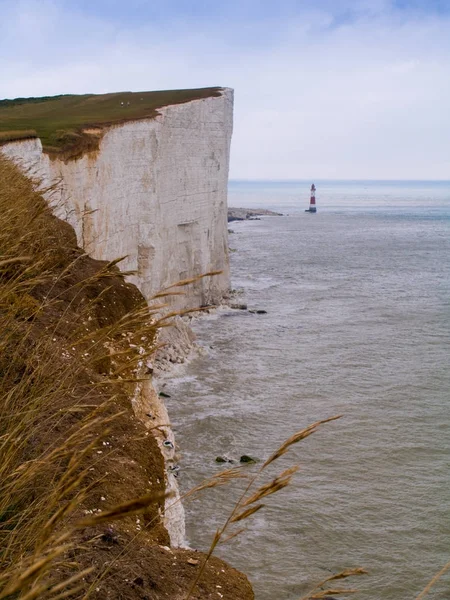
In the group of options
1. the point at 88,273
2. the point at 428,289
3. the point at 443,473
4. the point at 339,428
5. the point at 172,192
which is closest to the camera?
the point at 88,273

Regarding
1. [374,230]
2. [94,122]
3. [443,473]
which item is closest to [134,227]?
[94,122]

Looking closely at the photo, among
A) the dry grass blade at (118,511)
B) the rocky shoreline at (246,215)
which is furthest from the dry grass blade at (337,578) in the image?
the rocky shoreline at (246,215)

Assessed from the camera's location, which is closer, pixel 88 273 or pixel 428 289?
pixel 88 273

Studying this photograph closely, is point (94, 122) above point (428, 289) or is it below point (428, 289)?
above

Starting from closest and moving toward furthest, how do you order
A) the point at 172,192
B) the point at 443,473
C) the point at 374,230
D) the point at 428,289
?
1. the point at 443,473
2. the point at 172,192
3. the point at 428,289
4. the point at 374,230

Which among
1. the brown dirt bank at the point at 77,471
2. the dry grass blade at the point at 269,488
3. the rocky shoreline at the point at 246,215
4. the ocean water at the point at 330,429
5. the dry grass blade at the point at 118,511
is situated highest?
the dry grass blade at the point at 118,511

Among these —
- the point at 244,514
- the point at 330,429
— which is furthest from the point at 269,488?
the point at 330,429

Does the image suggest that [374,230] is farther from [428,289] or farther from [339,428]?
[339,428]

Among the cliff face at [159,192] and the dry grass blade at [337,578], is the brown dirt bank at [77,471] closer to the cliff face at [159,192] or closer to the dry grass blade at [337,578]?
the dry grass blade at [337,578]
